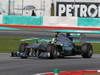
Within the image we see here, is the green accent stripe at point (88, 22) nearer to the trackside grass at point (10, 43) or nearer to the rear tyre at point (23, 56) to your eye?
the trackside grass at point (10, 43)

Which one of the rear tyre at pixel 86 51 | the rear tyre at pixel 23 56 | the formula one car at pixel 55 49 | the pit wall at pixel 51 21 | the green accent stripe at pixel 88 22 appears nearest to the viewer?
the formula one car at pixel 55 49

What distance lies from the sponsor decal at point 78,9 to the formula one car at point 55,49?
2643 centimetres

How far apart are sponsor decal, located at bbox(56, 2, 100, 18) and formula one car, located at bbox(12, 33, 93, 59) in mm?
26429

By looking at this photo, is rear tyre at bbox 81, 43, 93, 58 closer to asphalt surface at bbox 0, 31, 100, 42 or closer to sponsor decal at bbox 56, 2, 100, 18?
asphalt surface at bbox 0, 31, 100, 42

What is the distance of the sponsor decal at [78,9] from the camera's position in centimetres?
4662

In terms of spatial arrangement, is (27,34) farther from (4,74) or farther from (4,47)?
(4,74)

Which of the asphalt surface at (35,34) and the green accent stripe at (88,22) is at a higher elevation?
the green accent stripe at (88,22)

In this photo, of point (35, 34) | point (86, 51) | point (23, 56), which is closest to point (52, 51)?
point (23, 56)

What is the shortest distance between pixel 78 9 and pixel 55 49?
94.4 feet

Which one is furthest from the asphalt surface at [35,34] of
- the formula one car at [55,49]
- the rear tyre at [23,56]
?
the rear tyre at [23,56]

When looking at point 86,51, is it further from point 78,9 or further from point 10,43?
point 78,9

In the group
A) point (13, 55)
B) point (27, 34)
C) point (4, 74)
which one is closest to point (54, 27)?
point (27, 34)

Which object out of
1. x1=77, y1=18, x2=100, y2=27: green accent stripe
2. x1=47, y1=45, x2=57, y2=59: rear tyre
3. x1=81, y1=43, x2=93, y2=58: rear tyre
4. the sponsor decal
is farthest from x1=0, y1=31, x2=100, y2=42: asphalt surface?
x1=47, y1=45, x2=57, y2=59: rear tyre

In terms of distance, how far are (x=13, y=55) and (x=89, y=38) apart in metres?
15.1
